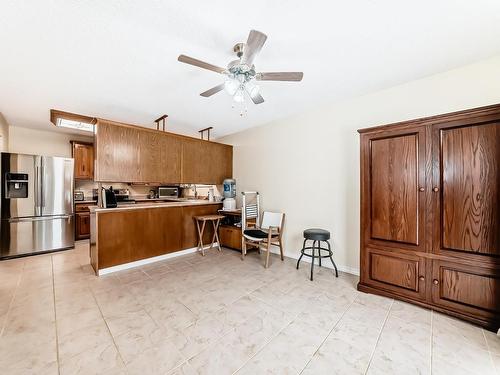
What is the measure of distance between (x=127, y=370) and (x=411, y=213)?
282 centimetres

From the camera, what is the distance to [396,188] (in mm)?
2367

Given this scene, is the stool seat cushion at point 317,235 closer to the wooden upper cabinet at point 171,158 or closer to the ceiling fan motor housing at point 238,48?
the ceiling fan motor housing at point 238,48

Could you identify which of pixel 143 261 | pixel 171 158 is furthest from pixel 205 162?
pixel 143 261

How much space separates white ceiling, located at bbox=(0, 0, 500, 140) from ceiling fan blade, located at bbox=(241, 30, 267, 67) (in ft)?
0.74

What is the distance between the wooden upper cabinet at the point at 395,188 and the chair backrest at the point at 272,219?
1566mm

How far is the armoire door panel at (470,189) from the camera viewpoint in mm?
1892

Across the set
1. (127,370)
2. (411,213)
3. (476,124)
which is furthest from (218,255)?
(476,124)

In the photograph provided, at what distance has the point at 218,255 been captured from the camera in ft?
13.1

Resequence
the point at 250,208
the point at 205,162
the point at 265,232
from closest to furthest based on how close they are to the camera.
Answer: the point at 265,232 → the point at 250,208 → the point at 205,162

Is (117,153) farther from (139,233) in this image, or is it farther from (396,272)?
(396,272)

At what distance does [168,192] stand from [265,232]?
3819mm

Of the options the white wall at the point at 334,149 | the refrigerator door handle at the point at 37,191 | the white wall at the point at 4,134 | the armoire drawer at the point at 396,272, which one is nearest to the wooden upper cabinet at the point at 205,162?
the white wall at the point at 334,149

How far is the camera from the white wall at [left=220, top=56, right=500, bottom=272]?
2.37 metres

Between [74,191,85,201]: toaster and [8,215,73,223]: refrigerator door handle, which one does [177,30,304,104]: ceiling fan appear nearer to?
[8,215,73,223]: refrigerator door handle
